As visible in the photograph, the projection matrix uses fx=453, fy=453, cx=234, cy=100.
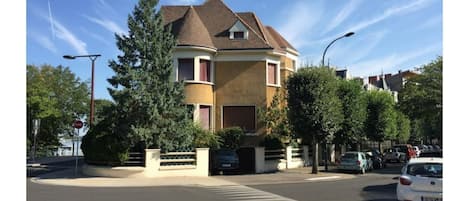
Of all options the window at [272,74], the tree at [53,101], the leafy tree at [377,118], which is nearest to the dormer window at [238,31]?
the window at [272,74]

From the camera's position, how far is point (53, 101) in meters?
48.4

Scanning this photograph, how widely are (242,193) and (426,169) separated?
7080 mm

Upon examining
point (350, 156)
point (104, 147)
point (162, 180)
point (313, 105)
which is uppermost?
point (313, 105)

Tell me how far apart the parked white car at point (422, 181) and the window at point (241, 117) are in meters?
19.1

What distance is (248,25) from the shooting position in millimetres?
33938

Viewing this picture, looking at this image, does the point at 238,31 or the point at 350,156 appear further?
the point at 238,31

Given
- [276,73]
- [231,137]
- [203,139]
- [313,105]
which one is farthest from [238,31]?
[203,139]

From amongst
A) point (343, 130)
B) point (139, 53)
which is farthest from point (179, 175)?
point (343, 130)

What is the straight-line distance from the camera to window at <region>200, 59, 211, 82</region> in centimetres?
3019

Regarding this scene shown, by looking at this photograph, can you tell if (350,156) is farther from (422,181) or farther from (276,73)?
(422,181)

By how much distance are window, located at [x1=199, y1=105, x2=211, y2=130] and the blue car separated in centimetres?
908

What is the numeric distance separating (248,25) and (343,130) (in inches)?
409

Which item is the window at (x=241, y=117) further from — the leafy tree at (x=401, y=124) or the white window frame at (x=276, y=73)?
the leafy tree at (x=401, y=124)
